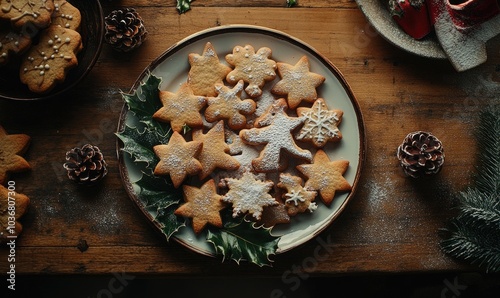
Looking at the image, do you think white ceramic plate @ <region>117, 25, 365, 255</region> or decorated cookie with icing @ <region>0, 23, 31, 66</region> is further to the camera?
white ceramic plate @ <region>117, 25, 365, 255</region>

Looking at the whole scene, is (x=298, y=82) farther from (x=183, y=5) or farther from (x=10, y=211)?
(x=10, y=211)

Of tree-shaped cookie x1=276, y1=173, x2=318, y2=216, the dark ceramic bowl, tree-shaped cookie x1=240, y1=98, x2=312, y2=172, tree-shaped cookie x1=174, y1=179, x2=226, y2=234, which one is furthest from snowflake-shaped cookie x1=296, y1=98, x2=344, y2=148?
the dark ceramic bowl

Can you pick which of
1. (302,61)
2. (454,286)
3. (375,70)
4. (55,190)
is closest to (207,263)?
(55,190)

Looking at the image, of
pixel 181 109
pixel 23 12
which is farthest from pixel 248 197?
pixel 23 12

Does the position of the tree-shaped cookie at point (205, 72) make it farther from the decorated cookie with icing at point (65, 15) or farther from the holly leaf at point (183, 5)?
the decorated cookie with icing at point (65, 15)

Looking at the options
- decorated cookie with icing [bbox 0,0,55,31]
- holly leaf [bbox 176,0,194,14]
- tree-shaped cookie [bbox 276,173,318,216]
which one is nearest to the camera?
decorated cookie with icing [bbox 0,0,55,31]

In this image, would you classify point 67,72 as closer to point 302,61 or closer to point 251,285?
point 302,61

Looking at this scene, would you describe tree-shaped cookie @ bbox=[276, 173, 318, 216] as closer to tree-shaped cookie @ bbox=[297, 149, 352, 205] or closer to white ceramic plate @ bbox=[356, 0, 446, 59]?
tree-shaped cookie @ bbox=[297, 149, 352, 205]
